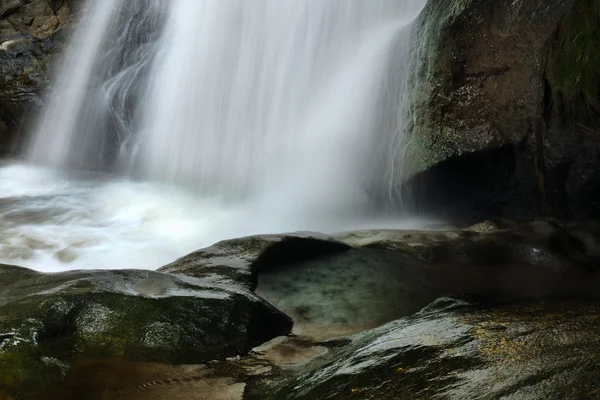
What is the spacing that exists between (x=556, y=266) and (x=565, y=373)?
11.1 ft

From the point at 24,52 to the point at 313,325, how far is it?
41.3ft

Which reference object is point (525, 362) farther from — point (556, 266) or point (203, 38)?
point (203, 38)

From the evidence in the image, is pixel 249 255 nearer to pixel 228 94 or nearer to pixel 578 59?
pixel 578 59

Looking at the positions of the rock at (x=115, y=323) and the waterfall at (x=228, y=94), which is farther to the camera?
the waterfall at (x=228, y=94)

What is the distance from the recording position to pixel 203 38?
11.6m

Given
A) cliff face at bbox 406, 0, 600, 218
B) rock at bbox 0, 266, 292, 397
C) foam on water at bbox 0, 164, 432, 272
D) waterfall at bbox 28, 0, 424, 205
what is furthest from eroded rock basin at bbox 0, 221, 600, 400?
waterfall at bbox 28, 0, 424, 205

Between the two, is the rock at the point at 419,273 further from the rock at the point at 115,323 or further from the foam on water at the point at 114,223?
the foam on water at the point at 114,223

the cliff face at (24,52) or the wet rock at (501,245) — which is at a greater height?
the cliff face at (24,52)

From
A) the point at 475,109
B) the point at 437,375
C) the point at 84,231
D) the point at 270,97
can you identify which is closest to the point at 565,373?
the point at 437,375

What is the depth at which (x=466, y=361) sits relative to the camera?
2.42 m

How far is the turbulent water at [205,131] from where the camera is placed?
27.1 ft

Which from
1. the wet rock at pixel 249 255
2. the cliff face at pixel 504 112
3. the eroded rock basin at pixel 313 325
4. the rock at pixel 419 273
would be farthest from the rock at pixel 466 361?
the cliff face at pixel 504 112

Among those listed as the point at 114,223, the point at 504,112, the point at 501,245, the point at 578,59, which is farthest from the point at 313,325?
the point at 114,223

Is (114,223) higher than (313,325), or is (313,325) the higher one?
(114,223)
